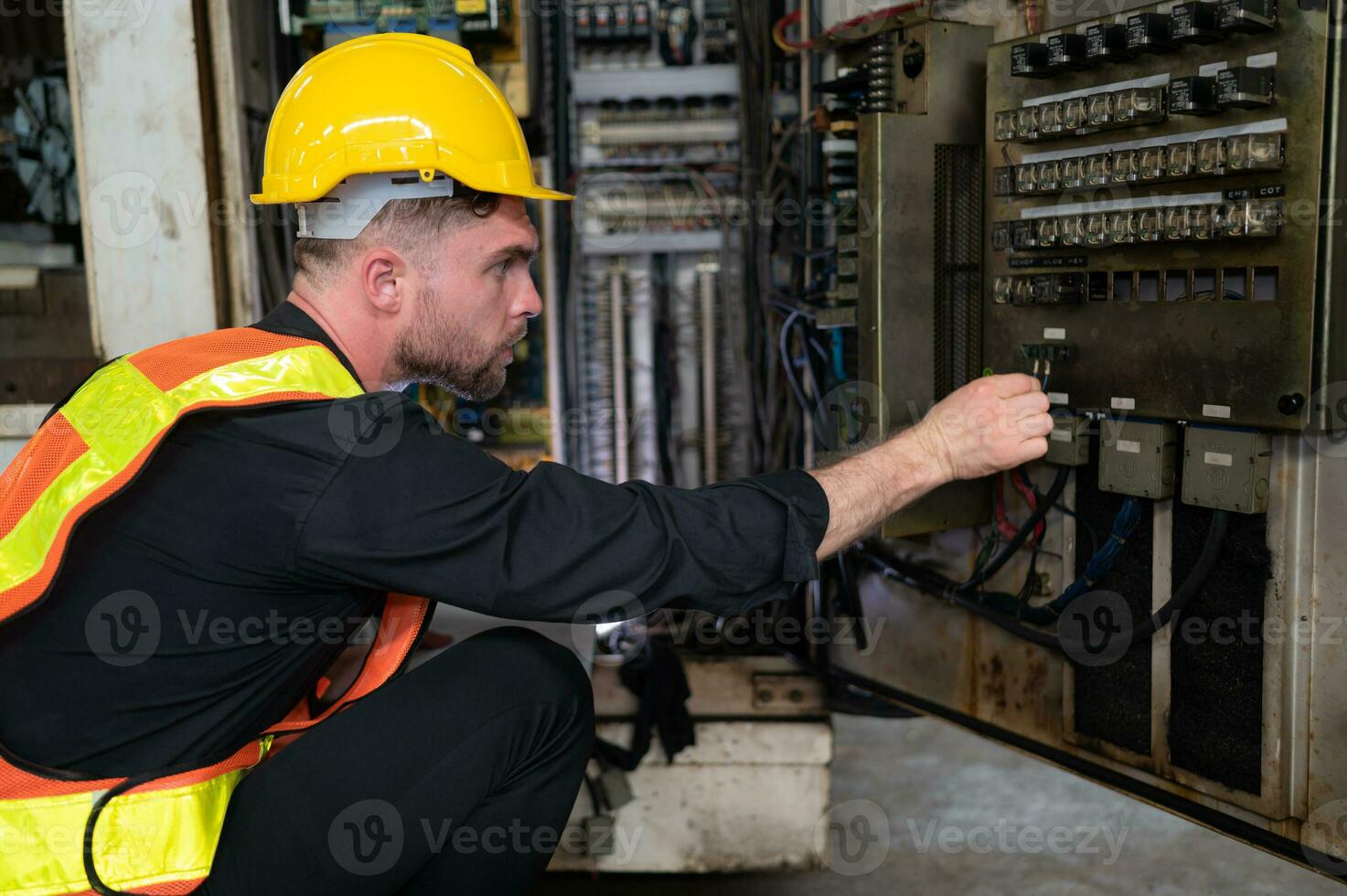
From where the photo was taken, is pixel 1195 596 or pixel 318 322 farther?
pixel 1195 596

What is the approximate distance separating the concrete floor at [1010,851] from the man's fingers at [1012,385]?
42.1 inches

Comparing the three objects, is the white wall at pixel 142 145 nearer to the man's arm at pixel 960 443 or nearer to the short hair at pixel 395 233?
the short hair at pixel 395 233

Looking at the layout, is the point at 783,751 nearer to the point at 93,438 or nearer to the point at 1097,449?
Answer: the point at 1097,449

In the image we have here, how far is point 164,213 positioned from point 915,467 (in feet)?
5.43

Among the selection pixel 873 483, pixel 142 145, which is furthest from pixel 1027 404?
pixel 142 145

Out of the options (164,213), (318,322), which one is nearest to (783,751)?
(318,322)

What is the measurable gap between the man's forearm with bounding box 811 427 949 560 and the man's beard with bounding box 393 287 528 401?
439mm

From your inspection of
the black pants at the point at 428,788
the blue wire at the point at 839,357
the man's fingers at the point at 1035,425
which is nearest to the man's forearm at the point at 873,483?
the man's fingers at the point at 1035,425

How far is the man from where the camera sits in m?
1.14

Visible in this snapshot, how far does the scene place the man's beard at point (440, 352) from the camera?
4.49 feet

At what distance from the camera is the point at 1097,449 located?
1.79 metres

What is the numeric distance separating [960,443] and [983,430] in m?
0.03

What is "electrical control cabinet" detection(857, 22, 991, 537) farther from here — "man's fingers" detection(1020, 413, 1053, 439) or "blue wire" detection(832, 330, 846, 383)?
"man's fingers" detection(1020, 413, 1053, 439)

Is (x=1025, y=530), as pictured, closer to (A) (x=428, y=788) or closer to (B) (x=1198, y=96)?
(B) (x=1198, y=96)
